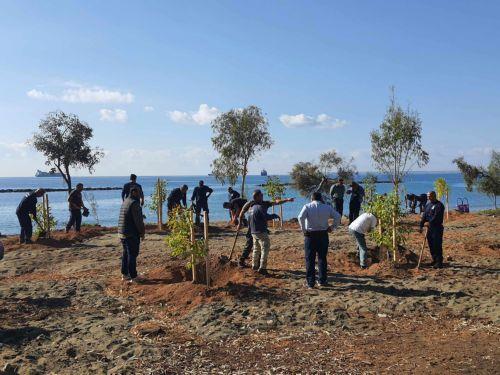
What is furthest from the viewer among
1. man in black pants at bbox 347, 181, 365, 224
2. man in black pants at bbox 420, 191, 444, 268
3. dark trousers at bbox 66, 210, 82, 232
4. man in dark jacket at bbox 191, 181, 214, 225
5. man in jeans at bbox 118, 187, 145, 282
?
man in dark jacket at bbox 191, 181, 214, 225

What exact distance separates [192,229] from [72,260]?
6.02m

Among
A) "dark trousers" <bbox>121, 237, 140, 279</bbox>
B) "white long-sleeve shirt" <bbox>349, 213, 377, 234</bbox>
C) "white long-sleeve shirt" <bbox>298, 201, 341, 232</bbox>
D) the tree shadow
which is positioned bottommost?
the tree shadow

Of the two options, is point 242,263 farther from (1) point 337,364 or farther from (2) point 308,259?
(1) point 337,364

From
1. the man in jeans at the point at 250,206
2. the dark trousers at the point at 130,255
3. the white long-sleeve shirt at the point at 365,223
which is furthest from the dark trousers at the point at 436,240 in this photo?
the dark trousers at the point at 130,255

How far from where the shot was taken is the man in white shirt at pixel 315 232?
9664 mm

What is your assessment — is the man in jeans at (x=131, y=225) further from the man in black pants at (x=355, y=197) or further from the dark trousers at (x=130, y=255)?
the man in black pants at (x=355, y=197)

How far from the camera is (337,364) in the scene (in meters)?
6.18

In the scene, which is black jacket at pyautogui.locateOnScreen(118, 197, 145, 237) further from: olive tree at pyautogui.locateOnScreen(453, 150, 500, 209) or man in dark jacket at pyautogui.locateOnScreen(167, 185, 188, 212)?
olive tree at pyautogui.locateOnScreen(453, 150, 500, 209)

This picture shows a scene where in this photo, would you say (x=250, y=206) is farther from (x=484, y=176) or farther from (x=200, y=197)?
→ (x=484, y=176)

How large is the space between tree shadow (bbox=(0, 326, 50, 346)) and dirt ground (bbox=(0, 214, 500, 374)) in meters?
0.02

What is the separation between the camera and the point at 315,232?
9.72 meters

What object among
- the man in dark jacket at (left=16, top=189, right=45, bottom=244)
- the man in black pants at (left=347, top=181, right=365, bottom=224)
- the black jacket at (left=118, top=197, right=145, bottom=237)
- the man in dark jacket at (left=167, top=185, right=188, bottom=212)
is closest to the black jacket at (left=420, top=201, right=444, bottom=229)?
the black jacket at (left=118, top=197, right=145, bottom=237)

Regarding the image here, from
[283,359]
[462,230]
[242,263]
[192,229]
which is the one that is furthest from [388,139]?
[283,359]

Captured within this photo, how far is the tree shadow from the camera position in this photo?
24.0 feet
